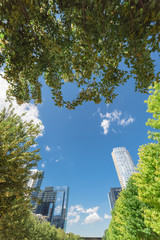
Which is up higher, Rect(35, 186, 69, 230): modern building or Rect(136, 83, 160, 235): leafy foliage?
Rect(35, 186, 69, 230): modern building

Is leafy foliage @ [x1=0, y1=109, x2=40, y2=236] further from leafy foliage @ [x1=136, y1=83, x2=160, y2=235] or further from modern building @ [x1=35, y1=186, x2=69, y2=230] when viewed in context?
modern building @ [x1=35, y1=186, x2=69, y2=230]

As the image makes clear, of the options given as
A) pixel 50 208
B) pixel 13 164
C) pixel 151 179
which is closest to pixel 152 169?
pixel 151 179

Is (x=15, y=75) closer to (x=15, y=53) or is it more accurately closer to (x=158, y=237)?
(x=15, y=53)

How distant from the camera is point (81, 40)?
3.07 meters

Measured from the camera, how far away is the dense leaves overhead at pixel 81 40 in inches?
90.5

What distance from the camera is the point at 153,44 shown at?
8.38 feet

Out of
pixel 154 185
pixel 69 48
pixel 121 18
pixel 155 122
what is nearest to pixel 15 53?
pixel 69 48

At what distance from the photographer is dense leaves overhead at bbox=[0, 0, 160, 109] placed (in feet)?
7.54

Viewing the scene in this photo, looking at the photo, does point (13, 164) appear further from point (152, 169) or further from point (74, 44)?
point (152, 169)

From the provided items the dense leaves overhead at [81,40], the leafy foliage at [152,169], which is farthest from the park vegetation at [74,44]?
the leafy foliage at [152,169]

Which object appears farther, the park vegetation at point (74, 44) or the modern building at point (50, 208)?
the modern building at point (50, 208)

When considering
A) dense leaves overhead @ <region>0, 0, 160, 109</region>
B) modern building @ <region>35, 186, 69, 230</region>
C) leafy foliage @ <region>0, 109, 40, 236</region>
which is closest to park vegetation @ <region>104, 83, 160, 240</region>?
dense leaves overhead @ <region>0, 0, 160, 109</region>

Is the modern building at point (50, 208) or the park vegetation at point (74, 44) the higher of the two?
the modern building at point (50, 208)

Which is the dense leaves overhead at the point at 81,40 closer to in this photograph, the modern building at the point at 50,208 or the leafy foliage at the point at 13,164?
the leafy foliage at the point at 13,164
